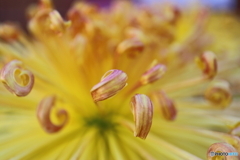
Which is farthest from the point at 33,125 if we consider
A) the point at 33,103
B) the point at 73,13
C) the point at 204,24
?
the point at 204,24

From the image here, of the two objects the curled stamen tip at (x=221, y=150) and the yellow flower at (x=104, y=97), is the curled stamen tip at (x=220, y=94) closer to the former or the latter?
the yellow flower at (x=104, y=97)

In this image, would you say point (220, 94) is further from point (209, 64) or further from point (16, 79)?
point (16, 79)

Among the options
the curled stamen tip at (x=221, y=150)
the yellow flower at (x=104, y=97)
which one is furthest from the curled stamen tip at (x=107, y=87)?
the curled stamen tip at (x=221, y=150)

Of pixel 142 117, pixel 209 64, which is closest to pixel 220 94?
pixel 209 64

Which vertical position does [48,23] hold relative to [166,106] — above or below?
above

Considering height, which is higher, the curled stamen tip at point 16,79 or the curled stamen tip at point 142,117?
the curled stamen tip at point 16,79
